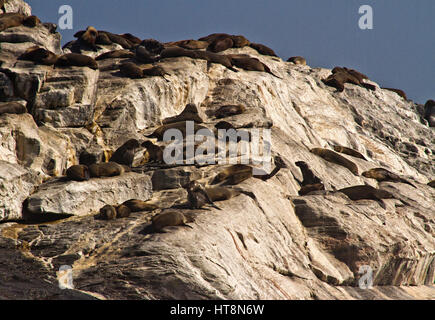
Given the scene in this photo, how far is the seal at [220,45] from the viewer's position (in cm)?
2584

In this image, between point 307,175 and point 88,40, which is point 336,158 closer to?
point 307,175

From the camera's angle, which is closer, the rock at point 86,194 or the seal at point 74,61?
the rock at point 86,194

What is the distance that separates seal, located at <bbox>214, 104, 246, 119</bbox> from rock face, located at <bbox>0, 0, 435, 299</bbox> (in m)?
0.29

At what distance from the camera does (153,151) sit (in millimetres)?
16406

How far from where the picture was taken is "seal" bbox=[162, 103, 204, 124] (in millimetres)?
18266

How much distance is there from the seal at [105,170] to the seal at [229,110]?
18.9ft

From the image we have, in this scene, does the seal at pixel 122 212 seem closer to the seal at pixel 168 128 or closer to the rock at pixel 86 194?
the rock at pixel 86 194

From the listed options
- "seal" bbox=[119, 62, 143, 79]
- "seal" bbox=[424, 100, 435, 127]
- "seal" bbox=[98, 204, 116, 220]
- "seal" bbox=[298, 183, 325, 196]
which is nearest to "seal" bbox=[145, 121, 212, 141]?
"seal" bbox=[119, 62, 143, 79]

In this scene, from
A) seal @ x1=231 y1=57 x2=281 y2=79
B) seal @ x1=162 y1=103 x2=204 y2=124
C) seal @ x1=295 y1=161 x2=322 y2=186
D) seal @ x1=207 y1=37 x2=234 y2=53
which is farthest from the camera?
seal @ x1=207 y1=37 x2=234 y2=53

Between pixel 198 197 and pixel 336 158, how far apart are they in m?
8.63

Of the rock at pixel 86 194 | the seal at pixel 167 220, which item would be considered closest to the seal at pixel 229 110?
the rock at pixel 86 194

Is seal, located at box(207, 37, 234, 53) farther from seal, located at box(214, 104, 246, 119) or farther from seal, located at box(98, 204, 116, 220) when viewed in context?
seal, located at box(98, 204, 116, 220)

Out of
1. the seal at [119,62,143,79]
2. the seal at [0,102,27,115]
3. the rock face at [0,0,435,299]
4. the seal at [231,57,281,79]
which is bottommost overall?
the rock face at [0,0,435,299]

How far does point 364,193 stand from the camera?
16.6m
